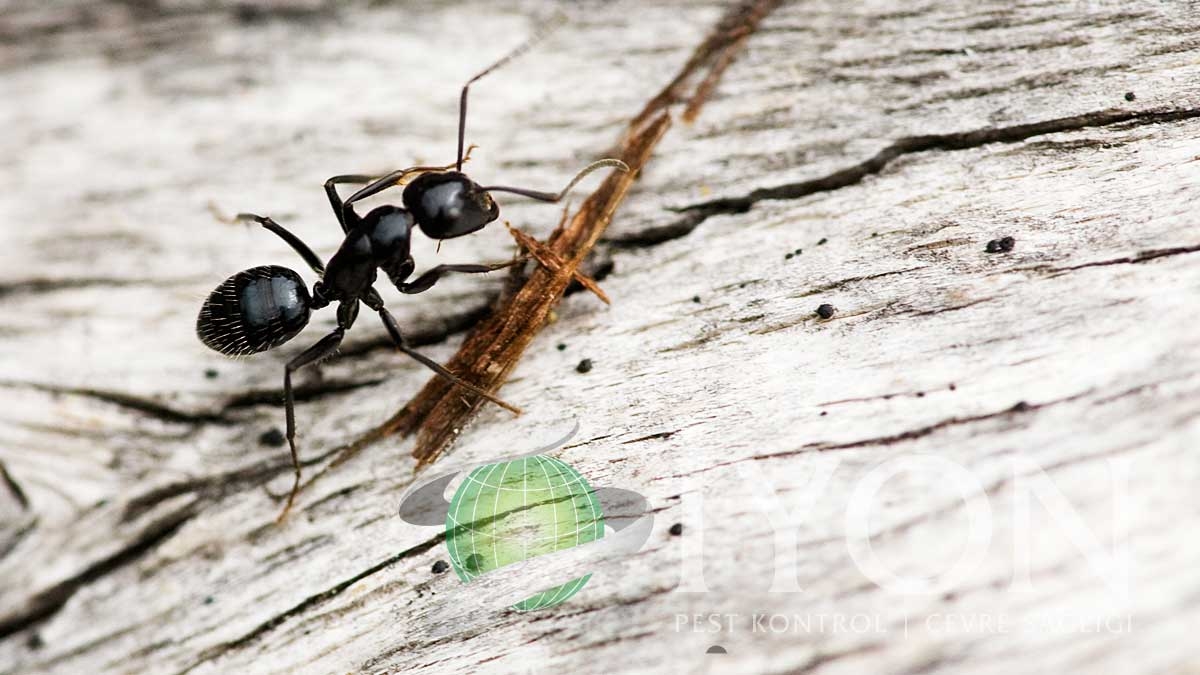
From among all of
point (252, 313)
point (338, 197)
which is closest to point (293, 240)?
point (338, 197)

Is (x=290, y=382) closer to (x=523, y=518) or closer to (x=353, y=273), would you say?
(x=353, y=273)

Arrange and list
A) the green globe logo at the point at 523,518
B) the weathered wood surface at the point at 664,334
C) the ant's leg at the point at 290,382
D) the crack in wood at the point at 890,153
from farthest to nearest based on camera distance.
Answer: the ant's leg at the point at 290,382 → the crack in wood at the point at 890,153 → the green globe logo at the point at 523,518 → the weathered wood surface at the point at 664,334

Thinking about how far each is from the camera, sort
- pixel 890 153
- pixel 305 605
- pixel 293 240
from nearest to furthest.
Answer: pixel 305 605 < pixel 890 153 < pixel 293 240

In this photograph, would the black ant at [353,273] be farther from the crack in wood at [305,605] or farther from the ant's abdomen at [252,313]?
the crack in wood at [305,605]

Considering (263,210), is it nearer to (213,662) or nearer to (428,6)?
(428,6)

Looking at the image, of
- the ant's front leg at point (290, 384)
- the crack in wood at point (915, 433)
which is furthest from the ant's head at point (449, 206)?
the crack in wood at point (915, 433)

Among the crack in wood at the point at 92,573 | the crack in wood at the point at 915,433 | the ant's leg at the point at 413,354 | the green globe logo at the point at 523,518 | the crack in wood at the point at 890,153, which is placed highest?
the crack in wood at the point at 890,153

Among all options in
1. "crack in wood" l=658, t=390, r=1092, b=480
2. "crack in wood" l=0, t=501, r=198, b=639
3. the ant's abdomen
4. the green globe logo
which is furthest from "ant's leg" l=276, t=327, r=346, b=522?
"crack in wood" l=658, t=390, r=1092, b=480
